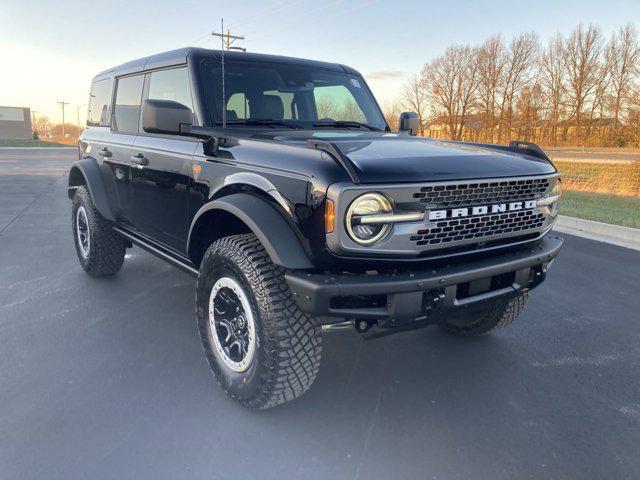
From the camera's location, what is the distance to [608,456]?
241 centimetres

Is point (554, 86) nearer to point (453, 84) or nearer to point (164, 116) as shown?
point (453, 84)

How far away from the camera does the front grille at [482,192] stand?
7.66ft

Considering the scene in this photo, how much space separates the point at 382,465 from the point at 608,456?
107 cm

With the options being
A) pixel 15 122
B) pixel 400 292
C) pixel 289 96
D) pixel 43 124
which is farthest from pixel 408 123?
pixel 43 124

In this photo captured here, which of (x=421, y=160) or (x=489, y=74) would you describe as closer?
(x=421, y=160)

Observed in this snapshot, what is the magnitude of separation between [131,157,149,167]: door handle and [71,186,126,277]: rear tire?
978 millimetres

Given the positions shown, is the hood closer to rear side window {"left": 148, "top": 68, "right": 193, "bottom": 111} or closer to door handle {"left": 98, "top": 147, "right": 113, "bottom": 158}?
rear side window {"left": 148, "top": 68, "right": 193, "bottom": 111}

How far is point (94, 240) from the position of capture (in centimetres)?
475

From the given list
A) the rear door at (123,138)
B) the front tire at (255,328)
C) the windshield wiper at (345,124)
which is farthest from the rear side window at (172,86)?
the front tire at (255,328)

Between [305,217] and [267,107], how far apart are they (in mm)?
1507

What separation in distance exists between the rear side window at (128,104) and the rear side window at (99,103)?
25 cm

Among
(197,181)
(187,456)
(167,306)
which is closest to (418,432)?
(187,456)

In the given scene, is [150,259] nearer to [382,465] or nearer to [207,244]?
Answer: [207,244]

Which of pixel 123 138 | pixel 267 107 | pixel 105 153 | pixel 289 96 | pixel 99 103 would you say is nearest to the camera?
pixel 267 107
